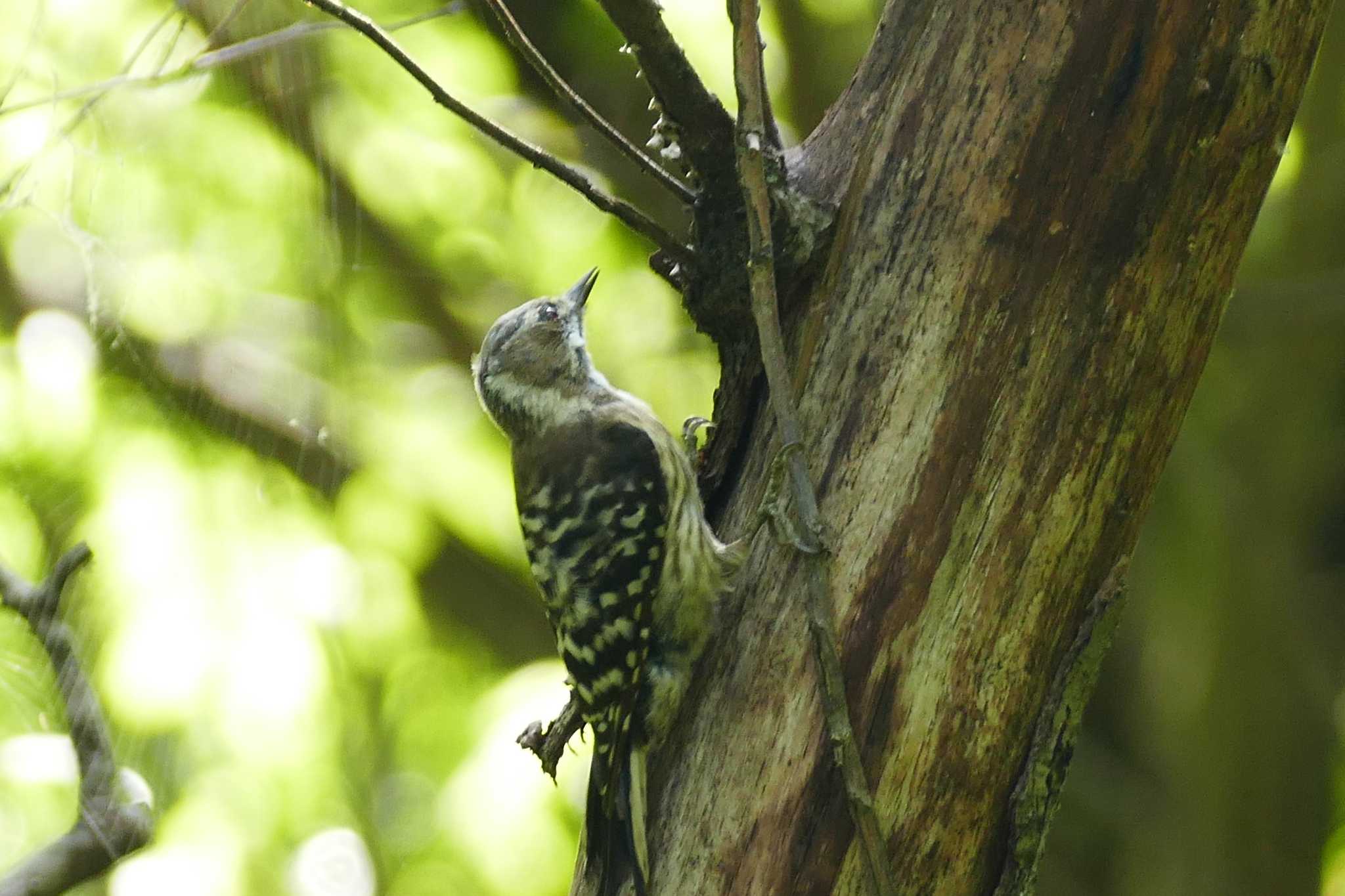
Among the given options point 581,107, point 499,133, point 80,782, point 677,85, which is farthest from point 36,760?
point 677,85

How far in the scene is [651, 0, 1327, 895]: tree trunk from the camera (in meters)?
1.85

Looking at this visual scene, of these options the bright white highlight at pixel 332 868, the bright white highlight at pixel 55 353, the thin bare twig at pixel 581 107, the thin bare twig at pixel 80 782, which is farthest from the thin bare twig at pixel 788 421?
the bright white highlight at pixel 332 868

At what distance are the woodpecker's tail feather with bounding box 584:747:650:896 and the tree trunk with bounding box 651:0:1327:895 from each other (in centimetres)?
12

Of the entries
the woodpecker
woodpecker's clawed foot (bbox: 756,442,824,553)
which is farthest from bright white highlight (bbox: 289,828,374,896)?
woodpecker's clawed foot (bbox: 756,442,824,553)

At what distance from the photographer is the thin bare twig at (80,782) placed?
2.02 m

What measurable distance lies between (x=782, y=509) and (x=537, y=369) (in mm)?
Answer: 1349

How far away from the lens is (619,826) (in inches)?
86.3

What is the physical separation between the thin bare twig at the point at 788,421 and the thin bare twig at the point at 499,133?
8.2 inches

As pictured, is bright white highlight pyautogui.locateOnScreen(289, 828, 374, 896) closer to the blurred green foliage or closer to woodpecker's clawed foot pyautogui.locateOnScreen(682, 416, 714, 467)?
the blurred green foliage

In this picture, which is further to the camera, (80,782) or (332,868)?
(332,868)

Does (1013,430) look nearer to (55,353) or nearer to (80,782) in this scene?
(80,782)

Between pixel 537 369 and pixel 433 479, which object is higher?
pixel 433 479

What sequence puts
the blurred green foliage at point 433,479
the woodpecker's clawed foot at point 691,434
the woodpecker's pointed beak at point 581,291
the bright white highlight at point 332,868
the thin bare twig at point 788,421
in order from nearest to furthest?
the thin bare twig at point 788,421 < the woodpecker's clawed foot at point 691,434 < the woodpecker's pointed beak at point 581,291 < the blurred green foliage at point 433,479 < the bright white highlight at point 332,868

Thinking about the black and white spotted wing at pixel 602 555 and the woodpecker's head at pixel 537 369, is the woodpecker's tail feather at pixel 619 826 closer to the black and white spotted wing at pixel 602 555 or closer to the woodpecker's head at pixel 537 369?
the black and white spotted wing at pixel 602 555
